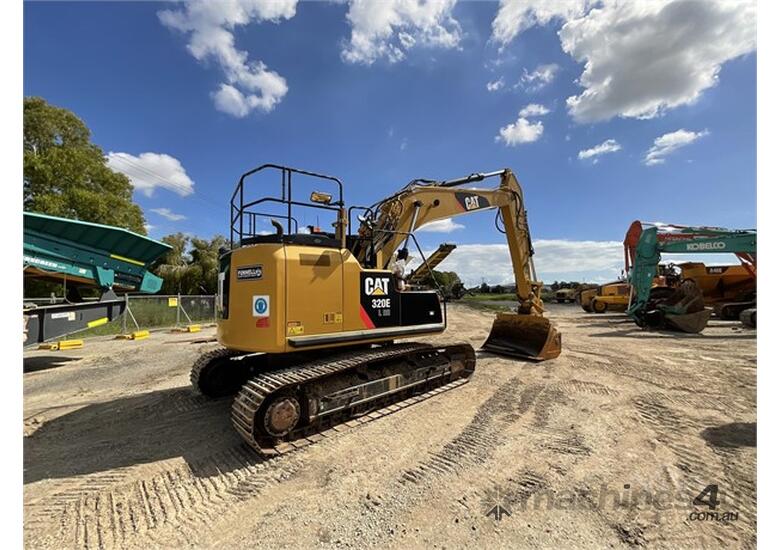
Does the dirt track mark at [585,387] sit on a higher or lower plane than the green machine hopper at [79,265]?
lower

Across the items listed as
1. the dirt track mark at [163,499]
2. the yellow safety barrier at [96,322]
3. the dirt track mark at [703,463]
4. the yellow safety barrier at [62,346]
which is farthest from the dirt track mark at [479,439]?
the yellow safety barrier at [62,346]

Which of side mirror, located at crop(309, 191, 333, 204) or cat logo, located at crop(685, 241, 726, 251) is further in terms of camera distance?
cat logo, located at crop(685, 241, 726, 251)

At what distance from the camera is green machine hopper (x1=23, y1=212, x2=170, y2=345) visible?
791 centimetres

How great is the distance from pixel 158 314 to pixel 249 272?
1372 centimetres

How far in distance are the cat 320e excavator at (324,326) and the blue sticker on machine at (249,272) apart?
0.04ft

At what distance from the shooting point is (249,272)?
4672 millimetres

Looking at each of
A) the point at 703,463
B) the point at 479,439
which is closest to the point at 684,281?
the point at 703,463

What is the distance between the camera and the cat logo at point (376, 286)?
5359mm

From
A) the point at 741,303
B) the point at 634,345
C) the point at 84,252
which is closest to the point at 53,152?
the point at 84,252

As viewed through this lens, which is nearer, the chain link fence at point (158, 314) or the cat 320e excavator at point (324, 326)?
the cat 320e excavator at point (324, 326)

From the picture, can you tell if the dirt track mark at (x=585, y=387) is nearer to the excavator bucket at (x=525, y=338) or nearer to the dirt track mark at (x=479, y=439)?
the dirt track mark at (x=479, y=439)

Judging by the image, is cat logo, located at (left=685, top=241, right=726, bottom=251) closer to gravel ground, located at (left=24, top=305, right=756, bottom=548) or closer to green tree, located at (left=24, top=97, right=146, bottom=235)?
gravel ground, located at (left=24, top=305, right=756, bottom=548)

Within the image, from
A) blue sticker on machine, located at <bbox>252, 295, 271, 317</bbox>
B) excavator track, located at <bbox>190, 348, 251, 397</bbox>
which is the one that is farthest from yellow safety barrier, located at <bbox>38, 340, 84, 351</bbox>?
blue sticker on machine, located at <bbox>252, 295, 271, 317</bbox>

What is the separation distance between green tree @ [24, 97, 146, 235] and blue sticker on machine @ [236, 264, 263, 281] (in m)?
19.8
